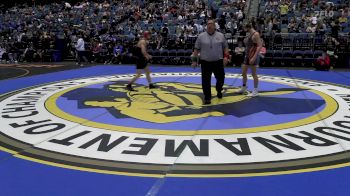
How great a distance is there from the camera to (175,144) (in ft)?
15.8

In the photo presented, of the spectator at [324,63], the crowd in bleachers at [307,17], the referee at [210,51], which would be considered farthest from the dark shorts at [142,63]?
the crowd in bleachers at [307,17]

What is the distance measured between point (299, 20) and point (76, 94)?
12388mm

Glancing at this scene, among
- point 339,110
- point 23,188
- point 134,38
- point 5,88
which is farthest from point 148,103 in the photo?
point 134,38

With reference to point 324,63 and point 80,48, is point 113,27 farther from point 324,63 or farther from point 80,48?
point 324,63

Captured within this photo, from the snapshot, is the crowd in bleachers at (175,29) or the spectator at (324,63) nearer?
the spectator at (324,63)

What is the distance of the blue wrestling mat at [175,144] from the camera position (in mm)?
3662

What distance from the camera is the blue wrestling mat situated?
3662mm

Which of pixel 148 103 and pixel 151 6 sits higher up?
pixel 151 6

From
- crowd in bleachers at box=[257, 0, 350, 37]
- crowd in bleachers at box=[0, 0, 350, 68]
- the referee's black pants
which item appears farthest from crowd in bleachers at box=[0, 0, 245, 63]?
the referee's black pants

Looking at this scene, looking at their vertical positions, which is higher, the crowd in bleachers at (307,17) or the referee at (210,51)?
the crowd in bleachers at (307,17)

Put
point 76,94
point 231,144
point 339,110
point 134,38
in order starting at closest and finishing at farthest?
point 231,144 → point 339,110 → point 76,94 → point 134,38

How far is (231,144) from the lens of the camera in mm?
4824

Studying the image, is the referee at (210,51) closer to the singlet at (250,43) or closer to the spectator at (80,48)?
the singlet at (250,43)

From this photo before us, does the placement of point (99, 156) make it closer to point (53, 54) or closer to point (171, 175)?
point (171, 175)
